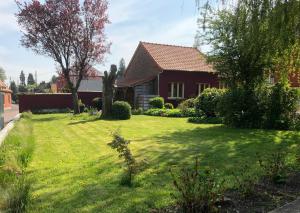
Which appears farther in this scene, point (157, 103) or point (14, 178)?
point (157, 103)

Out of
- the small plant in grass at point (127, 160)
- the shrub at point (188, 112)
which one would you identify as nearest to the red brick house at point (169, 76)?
the shrub at point (188, 112)

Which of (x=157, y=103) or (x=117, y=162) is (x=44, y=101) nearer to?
(x=157, y=103)

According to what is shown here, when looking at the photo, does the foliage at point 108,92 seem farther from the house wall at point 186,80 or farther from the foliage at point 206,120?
the house wall at point 186,80

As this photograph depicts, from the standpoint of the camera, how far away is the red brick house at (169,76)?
3331cm

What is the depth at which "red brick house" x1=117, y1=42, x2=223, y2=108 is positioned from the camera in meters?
33.3

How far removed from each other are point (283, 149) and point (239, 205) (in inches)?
232

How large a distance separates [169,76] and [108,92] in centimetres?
1136

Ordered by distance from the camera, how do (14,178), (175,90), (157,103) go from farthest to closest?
(175,90) < (157,103) < (14,178)

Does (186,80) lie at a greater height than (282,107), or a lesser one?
greater

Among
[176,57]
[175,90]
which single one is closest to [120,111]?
[175,90]

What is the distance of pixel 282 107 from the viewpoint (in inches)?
617

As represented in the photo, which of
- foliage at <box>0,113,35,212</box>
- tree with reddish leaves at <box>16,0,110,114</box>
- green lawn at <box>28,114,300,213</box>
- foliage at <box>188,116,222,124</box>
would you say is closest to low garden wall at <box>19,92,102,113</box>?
tree with reddish leaves at <box>16,0,110,114</box>

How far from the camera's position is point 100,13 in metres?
29.2

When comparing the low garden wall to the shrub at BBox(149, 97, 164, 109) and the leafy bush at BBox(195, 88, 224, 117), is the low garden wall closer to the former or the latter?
the shrub at BBox(149, 97, 164, 109)
